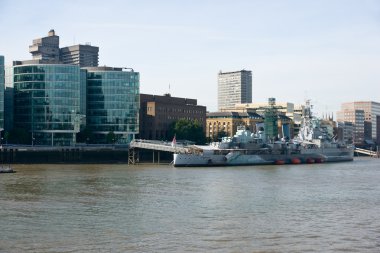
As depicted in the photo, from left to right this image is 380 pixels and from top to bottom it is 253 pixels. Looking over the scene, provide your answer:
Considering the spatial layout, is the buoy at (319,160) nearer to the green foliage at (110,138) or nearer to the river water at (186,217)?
the green foliage at (110,138)

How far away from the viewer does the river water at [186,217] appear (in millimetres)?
35031

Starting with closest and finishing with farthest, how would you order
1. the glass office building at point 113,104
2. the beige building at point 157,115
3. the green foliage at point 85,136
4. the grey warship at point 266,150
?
1. the grey warship at point 266,150
2. the green foliage at point 85,136
3. the glass office building at point 113,104
4. the beige building at point 157,115

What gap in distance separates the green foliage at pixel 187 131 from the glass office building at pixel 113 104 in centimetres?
1727

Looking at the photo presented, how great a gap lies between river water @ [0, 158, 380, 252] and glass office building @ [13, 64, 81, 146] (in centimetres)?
7361

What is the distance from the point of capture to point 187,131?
6821 inches

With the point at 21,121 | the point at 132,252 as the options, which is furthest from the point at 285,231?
the point at 21,121

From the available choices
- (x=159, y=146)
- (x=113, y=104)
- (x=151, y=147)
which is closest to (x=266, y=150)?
(x=159, y=146)

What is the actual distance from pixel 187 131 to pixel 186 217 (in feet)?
422

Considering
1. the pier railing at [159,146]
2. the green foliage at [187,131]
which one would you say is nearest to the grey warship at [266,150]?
the pier railing at [159,146]

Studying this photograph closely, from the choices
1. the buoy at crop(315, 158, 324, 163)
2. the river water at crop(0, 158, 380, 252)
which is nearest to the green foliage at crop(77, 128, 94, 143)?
the buoy at crop(315, 158, 324, 163)

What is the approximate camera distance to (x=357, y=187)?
7050 cm

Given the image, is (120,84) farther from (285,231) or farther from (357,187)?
(285,231)

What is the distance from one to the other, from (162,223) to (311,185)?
115ft

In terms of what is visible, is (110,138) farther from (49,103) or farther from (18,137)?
(18,137)
